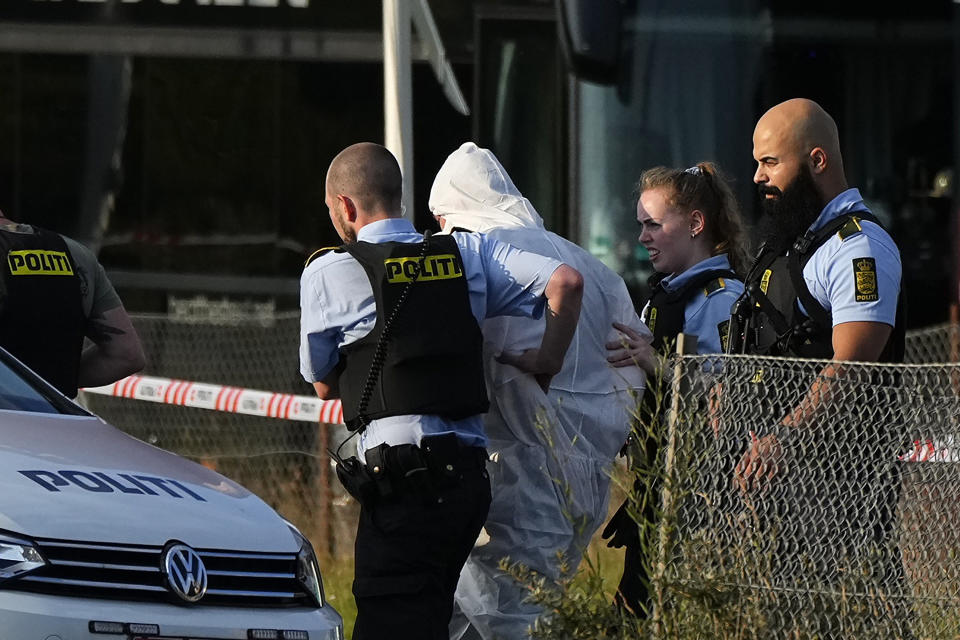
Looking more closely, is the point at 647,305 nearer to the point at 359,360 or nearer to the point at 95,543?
the point at 359,360

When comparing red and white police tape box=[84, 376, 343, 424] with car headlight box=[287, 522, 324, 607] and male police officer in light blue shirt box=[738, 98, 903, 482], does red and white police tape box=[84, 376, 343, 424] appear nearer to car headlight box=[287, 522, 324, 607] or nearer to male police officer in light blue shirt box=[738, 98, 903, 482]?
car headlight box=[287, 522, 324, 607]

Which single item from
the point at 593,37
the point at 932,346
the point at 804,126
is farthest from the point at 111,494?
the point at 932,346

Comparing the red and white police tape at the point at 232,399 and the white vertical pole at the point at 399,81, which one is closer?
the white vertical pole at the point at 399,81

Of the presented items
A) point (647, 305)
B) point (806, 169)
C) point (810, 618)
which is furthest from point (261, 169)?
point (810, 618)

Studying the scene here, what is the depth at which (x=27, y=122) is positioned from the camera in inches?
427

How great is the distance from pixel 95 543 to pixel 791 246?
2.17 meters

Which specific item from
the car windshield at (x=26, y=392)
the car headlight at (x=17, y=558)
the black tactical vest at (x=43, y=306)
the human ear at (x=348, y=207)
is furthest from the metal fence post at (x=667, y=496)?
the black tactical vest at (x=43, y=306)

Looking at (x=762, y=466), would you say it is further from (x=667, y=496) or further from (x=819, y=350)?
(x=819, y=350)

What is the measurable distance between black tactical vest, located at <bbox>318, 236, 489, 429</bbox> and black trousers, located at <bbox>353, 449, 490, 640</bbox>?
0.20 metres

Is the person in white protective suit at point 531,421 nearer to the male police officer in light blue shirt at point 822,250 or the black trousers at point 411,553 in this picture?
the black trousers at point 411,553

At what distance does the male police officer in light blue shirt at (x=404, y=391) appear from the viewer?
5023 mm

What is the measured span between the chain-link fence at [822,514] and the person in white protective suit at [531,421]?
589 mm

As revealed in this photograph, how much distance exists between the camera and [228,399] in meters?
9.59

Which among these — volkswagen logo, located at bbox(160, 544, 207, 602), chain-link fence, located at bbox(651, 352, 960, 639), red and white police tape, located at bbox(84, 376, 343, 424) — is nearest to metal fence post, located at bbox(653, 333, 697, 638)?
chain-link fence, located at bbox(651, 352, 960, 639)
